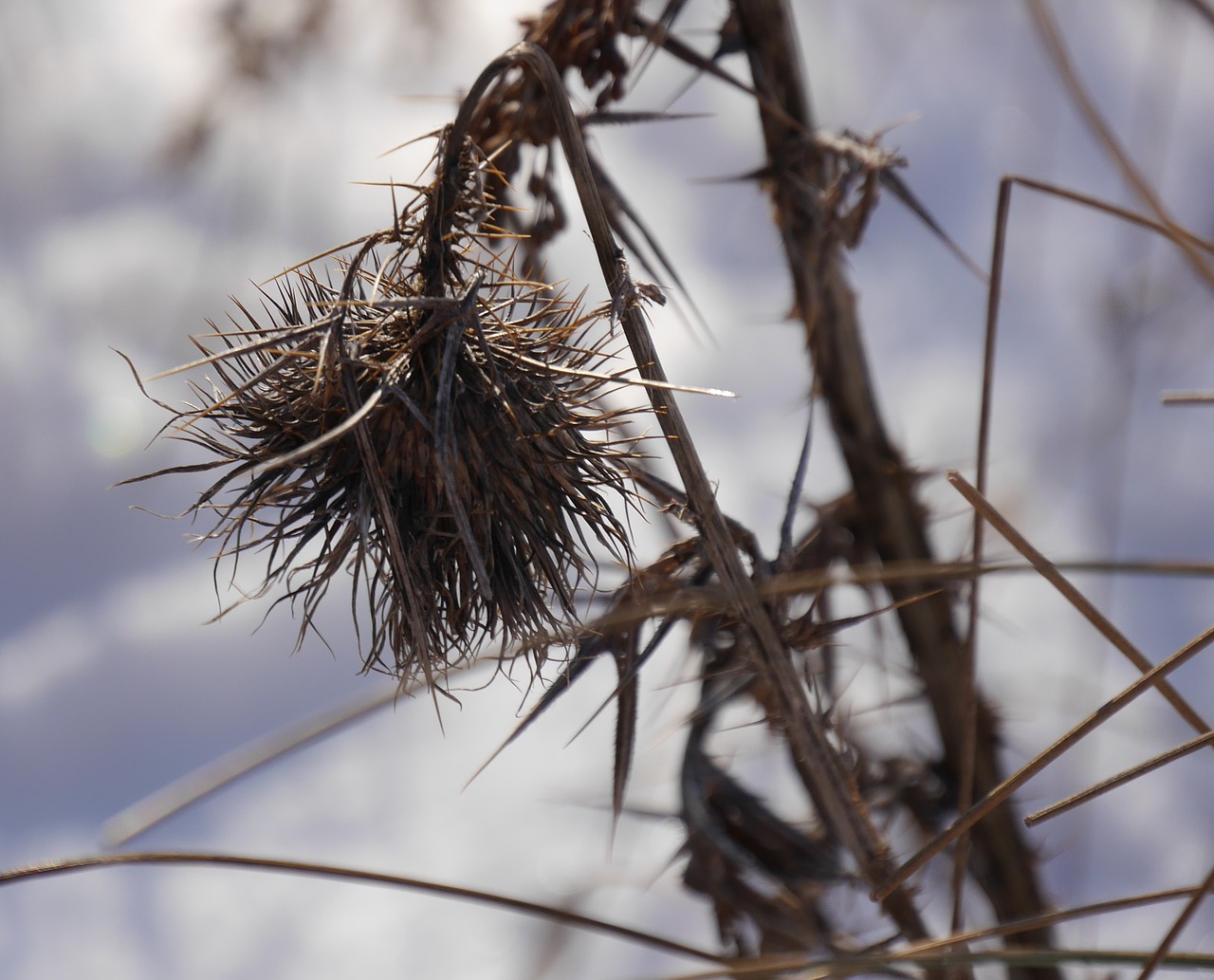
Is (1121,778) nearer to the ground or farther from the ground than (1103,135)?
nearer to the ground

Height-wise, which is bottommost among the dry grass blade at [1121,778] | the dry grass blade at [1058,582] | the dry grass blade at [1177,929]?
the dry grass blade at [1177,929]

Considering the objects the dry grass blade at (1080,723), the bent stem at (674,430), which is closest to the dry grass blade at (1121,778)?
the dry grass blade at (1080,723)

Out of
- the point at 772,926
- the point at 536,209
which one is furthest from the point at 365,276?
the point at 772,926

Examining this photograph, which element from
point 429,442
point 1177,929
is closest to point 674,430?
point 429,442

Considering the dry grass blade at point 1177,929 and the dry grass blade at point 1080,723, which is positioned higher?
the dry grass blade at point 1080,723

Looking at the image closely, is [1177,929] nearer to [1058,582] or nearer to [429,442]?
[1058,582]

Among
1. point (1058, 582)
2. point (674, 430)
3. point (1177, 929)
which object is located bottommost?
point (1177, 929)

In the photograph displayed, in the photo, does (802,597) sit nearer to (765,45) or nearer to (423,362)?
(423,362)

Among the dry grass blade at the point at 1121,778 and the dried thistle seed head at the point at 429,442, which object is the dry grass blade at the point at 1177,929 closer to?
the dry grass blade at the point at 1121,778

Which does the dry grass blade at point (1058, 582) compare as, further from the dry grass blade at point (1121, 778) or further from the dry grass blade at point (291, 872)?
the dry grass blade at point (291, 872)

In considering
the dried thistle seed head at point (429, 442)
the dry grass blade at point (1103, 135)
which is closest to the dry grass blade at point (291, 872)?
the dried thistle seed head at point (429, 442)

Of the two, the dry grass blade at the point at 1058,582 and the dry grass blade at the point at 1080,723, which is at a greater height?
the dry grass blade at the point at 1058,582
